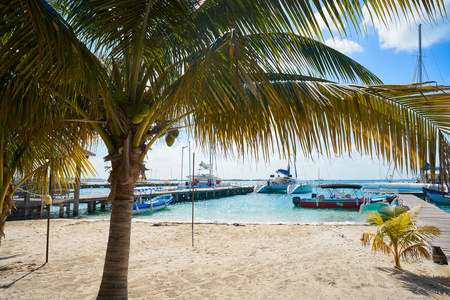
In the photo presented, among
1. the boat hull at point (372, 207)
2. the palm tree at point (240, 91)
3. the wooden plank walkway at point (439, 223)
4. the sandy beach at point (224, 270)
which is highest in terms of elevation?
the palm tree at point (240, 91)

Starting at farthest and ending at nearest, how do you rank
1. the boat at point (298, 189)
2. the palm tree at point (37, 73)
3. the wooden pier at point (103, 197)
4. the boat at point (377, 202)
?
the boat at point (298, 189) → the boat at point (377, 202) → the wooden pier at point (103, 197) → the palm tree at point (37, 73)

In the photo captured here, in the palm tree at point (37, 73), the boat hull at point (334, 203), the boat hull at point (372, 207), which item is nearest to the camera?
the palm tree at point (37, 73)

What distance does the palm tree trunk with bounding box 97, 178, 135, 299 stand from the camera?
2.95 m

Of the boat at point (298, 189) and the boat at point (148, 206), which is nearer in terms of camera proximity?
the boat at point (148, 206)

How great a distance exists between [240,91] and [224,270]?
16.0ft

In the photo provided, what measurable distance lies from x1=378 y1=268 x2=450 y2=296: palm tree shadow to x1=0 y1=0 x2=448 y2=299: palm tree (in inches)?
136

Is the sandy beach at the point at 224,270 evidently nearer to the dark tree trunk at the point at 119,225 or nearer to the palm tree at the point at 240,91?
the dark tree trunk at the point at 119,225

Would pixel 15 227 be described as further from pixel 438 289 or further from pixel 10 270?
pixel 438 289

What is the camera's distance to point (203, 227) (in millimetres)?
12531

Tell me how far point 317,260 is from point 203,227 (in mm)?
6684

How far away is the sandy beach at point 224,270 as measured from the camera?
4641 mm

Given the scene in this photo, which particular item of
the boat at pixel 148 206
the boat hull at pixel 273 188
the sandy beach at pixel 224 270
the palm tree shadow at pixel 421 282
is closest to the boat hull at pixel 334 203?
the boat at pixel 148 206

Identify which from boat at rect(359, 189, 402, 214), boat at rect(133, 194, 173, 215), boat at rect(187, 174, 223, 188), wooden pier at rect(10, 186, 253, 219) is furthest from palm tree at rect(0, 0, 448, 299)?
boat at rect(187, 174, 223, 188)

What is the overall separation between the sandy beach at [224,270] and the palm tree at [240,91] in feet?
8.24
